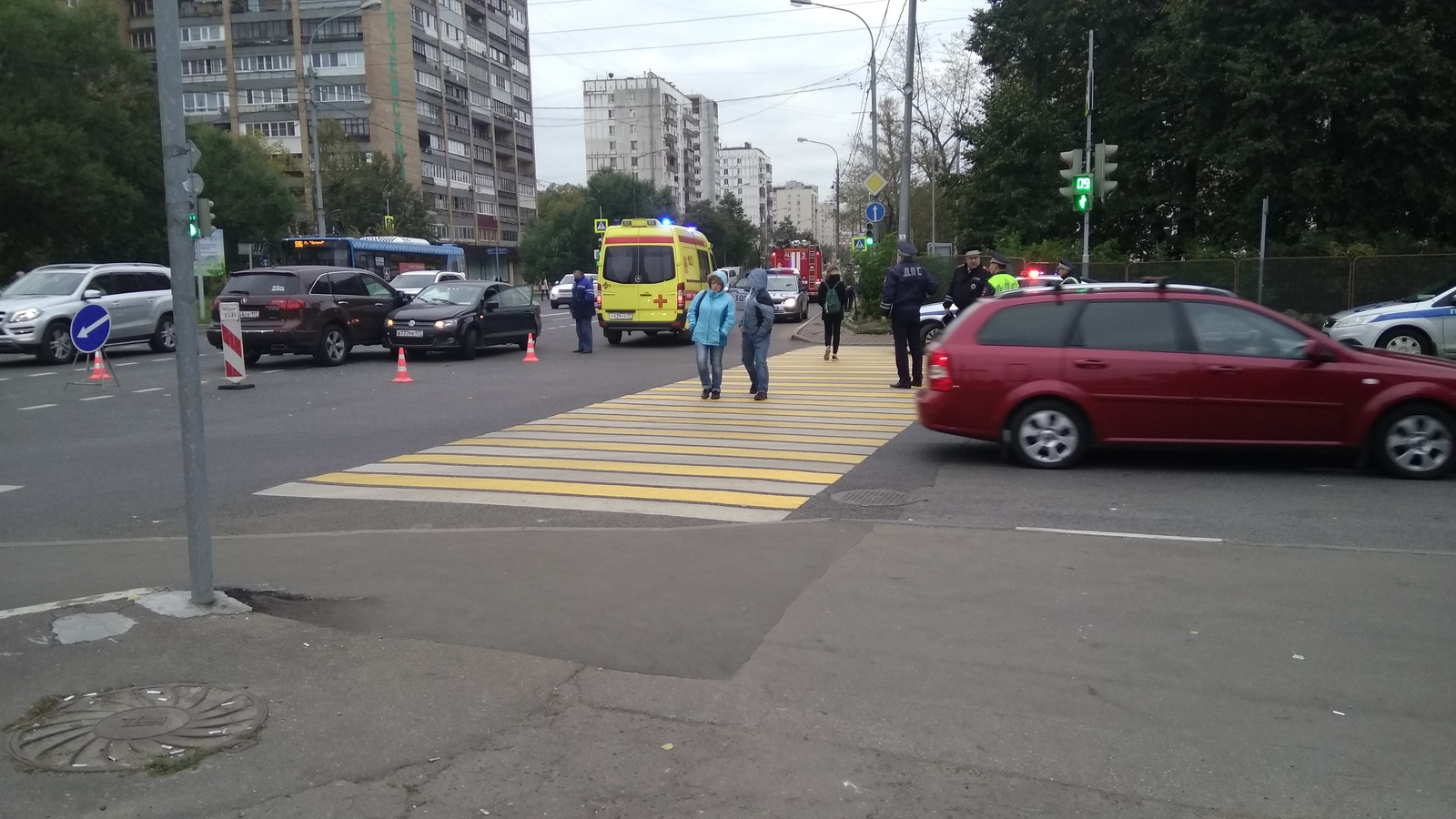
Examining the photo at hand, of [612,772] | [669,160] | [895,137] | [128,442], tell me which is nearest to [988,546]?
[612,772]

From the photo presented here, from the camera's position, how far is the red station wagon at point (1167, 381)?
9516 millimetres

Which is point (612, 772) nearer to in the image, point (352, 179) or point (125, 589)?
point (125, 589)

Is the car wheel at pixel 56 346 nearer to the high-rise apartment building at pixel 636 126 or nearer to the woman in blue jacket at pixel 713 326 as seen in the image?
the woman in blue jacket at pixel 713 326

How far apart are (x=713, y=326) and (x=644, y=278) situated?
11.1 meters

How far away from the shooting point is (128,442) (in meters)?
12.6

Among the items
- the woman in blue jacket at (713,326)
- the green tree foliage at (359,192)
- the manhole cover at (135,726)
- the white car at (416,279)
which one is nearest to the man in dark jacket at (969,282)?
the woman in blue jacket at (713,326)

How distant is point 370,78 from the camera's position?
80062 millimetres

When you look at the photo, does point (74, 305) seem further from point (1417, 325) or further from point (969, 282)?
point (1417, 325)

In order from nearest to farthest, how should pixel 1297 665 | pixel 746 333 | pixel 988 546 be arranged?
pixel 1297 665 → pixel 988 546 → pixel 746 333

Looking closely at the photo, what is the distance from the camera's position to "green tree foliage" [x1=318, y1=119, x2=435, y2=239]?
69.1 meters

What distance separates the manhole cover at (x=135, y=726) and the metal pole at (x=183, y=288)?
1.11 m

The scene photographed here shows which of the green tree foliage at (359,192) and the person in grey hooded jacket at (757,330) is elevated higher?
the green tree foliage at (359,192)

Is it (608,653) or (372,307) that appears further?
(372,307)

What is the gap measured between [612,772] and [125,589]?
370cm
